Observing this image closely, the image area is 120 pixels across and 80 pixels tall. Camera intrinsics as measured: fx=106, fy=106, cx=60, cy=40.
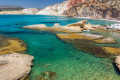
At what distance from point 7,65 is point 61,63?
8673mm

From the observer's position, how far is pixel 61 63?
1862 centimetres

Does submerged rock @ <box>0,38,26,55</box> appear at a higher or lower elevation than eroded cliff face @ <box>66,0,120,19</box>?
lower

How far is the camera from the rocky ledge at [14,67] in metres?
14.0

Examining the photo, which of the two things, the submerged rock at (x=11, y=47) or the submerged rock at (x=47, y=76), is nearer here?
the submerged rock at (x=47, y=76)

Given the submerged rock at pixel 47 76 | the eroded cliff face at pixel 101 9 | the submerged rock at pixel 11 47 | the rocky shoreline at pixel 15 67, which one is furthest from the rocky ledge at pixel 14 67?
the eroded cliff face at pixel 101 9

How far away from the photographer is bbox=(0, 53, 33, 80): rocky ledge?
14027mm

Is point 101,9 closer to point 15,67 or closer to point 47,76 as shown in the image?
point 47,76

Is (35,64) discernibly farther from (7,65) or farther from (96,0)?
(96,0)

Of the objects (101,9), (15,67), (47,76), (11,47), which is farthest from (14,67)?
(101,9)

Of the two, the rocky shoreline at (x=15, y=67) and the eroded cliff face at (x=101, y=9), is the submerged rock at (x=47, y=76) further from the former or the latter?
the eroded cliff face at (x=101, y=9)

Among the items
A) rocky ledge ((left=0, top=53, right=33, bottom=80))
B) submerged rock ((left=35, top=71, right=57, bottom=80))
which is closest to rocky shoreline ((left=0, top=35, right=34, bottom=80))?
rocky ledge ((left=0, top=53, right=33, bottom=80))

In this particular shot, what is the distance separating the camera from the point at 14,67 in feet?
52.0

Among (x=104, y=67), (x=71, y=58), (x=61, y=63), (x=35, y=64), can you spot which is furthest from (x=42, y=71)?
(x=104, y=67)

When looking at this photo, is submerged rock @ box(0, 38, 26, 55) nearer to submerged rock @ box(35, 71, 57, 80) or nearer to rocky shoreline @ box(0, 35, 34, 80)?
rocky shoreline @ box(0, 35, 34, 80)
